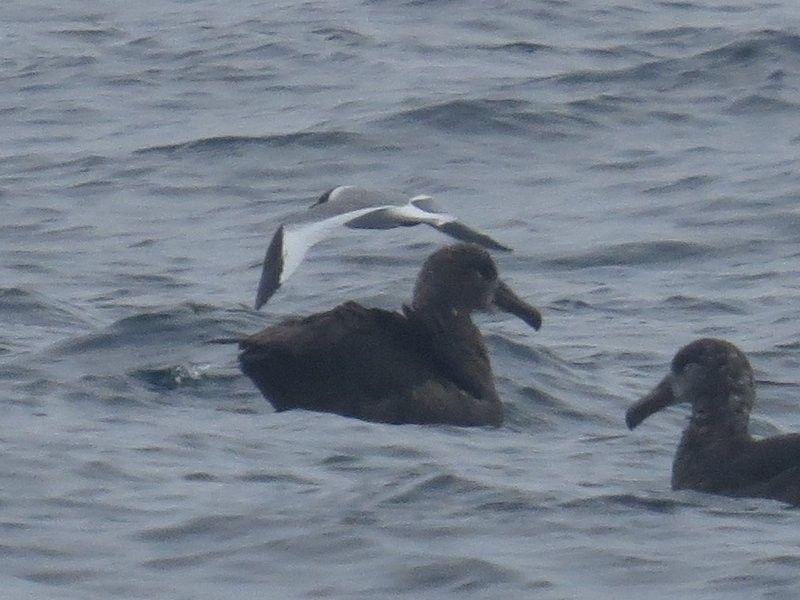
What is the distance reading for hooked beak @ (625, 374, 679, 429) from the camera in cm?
1131

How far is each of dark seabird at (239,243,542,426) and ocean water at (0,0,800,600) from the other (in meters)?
0.19

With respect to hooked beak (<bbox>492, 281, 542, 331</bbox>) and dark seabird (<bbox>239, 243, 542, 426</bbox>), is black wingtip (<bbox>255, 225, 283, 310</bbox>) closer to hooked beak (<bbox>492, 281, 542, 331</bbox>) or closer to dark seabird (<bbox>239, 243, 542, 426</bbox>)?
dark seabird (<bbox>239, 243, 542, 426</bbox>)

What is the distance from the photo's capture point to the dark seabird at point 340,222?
39.4 ft

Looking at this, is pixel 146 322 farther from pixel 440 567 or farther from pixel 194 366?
pixel 440 567

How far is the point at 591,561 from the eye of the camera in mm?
8867

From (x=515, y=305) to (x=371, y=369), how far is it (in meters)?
1.59

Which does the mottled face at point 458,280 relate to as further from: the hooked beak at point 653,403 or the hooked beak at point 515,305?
the hooked beak at point 653,403

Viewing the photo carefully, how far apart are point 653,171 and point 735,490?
8.96 metres

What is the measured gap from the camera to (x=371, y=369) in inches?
472

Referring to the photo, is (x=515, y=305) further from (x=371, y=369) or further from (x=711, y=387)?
(x=711, y=387)

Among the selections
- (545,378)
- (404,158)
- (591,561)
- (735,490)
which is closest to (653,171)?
(404,158)

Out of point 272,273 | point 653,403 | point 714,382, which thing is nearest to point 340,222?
point 272,273

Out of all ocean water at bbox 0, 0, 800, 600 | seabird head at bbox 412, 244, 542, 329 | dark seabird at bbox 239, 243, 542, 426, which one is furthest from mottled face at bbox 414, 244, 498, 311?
ocean water at bbox 0, 0, 800, 600

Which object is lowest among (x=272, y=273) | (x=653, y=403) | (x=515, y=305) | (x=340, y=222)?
(x=515, y=305)
